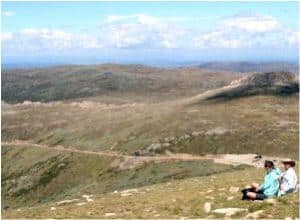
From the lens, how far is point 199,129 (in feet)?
462

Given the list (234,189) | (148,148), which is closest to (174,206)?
(234,189)

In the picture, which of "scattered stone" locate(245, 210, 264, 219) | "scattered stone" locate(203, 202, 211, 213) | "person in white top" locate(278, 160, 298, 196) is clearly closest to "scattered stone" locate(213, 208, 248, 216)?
"scattered stone" locate(203, 202, 211, 213)

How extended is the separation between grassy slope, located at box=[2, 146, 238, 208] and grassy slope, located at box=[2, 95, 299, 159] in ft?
36.3

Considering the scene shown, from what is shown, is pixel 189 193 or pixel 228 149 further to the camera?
pixel 228 149

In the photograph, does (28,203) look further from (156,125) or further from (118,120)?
(118,120)

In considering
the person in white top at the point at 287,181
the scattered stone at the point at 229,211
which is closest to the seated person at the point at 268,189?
the person in white top at the point at 287,181

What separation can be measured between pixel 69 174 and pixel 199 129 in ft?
116

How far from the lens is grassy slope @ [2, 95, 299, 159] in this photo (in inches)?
4867

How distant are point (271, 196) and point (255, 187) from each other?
1080mm

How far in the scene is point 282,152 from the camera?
114375 millimetres

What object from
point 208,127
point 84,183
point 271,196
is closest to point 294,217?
point 271,196

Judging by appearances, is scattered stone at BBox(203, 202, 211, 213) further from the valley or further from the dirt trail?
the dirt trail

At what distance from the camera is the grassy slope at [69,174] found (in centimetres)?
9725

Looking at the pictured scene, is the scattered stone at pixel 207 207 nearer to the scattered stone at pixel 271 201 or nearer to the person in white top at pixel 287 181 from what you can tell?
the scattered stone at pixel 271 201
